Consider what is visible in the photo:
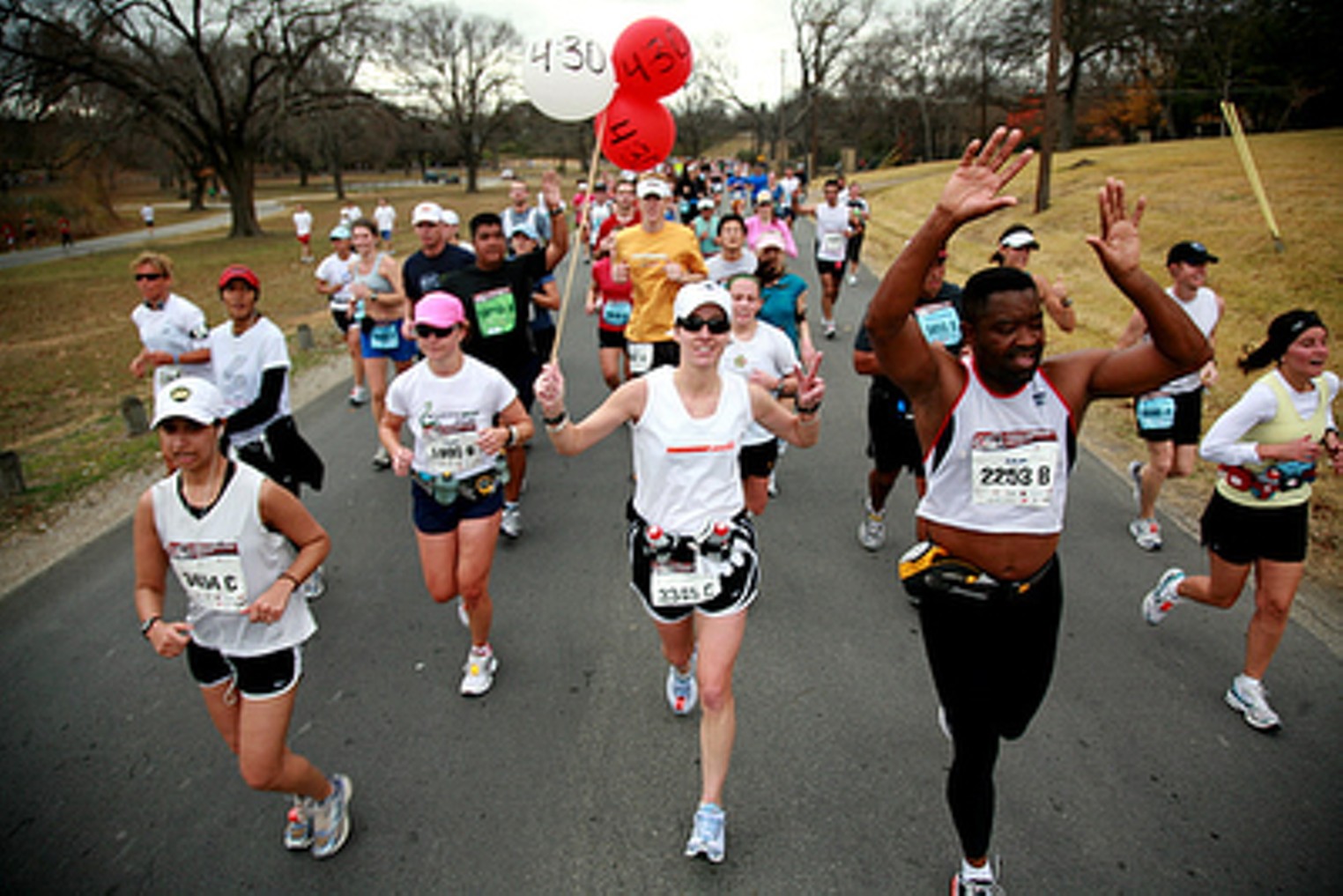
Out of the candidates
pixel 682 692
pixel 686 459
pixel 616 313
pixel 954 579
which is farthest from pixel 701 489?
pixel 616 313

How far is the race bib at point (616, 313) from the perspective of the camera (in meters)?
6.93

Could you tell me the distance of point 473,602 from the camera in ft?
12.4

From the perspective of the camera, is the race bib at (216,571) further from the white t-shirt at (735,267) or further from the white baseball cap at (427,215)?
the white t-shirt at (735,267)

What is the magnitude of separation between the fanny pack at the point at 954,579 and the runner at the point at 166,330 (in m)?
4.84

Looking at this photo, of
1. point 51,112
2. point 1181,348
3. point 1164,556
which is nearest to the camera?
point 1181,348

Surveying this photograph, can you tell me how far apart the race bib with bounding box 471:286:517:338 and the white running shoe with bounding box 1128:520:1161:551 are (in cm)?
502

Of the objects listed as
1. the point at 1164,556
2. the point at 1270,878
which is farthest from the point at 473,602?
the point at 1164,556

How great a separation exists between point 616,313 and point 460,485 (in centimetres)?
369

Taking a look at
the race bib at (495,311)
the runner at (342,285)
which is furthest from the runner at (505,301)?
the runner at (342,285)

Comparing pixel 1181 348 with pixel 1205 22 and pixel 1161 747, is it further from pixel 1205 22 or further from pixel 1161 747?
pixel 1205 22

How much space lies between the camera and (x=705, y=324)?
9.14 ft

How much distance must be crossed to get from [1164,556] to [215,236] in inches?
1550

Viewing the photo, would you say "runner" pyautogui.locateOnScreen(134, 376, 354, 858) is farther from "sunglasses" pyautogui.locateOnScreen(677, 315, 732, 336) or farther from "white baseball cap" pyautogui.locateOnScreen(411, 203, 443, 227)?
"white baseball cap" pyautogui.locateOnScreen(411, 203, 443, 227)

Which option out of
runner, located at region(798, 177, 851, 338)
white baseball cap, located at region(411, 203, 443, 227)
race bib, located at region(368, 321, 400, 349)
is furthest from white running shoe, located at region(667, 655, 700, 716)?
runner, located at region(798, 177, 851, 338)
